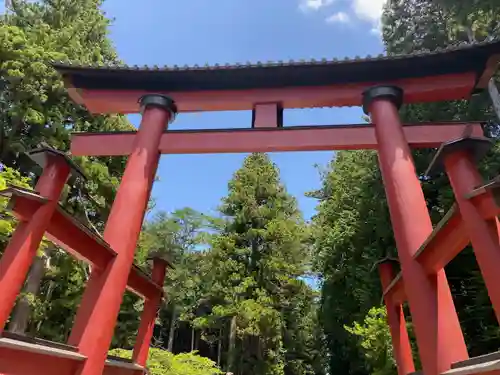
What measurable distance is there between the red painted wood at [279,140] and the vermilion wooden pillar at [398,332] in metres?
2.13

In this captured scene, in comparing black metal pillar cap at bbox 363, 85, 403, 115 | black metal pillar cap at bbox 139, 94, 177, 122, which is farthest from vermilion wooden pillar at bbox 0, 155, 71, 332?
black metal pillar cap at bbox 363, 85, 403, 115

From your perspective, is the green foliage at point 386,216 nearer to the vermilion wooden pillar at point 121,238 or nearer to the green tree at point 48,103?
the vermilion wooden pillar at point 121,238

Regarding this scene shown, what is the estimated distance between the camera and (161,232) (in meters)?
23.4

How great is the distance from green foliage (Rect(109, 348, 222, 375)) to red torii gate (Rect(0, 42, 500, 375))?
4.77 m

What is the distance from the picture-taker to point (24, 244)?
3947 millimetres

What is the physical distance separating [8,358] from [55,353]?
50 cm

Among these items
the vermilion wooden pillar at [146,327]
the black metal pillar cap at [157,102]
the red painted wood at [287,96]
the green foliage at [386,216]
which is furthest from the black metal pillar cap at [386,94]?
the vermilion wooden pillar at [146,327]

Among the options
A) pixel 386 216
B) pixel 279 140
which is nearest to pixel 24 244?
pixel 279 140

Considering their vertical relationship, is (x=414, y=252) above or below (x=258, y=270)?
below

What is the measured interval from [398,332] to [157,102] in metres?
5.33

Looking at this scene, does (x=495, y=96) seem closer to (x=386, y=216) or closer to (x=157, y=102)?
(x=386, y=216)

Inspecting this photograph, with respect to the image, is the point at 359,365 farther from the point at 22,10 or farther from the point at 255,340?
the point at 22,10

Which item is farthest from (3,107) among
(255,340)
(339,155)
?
(339,155)

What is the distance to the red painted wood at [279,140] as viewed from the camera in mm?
6090
